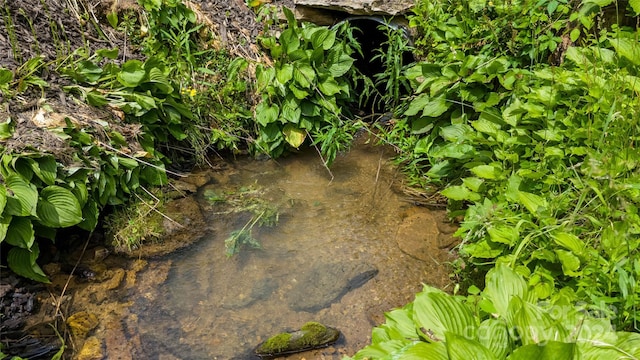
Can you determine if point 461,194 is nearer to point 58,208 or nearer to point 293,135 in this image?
point 293,135

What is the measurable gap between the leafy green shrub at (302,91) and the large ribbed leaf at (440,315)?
252 centimetres

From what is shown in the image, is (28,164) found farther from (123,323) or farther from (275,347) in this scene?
(275,347)

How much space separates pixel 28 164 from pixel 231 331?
1598mm

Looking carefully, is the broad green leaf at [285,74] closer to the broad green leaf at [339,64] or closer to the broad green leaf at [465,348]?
the broad green leaf at [339,64]

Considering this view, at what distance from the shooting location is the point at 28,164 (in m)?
2.98

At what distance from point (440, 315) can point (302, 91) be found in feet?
9.19

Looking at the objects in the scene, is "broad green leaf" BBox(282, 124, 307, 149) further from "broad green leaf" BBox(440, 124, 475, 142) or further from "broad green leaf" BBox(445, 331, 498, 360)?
"broad green leaf" BBox(445, 331, 498, 360)

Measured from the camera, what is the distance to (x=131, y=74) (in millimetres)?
3768

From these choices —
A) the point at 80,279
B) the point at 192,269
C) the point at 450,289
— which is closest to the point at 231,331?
the point at 192,269

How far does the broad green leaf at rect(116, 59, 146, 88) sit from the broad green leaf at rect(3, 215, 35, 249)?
1321 mm

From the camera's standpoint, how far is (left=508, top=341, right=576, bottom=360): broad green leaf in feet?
4.31

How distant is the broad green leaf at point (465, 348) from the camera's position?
4.70ft

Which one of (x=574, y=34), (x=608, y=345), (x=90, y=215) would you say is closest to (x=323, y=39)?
(x=574, y=34)

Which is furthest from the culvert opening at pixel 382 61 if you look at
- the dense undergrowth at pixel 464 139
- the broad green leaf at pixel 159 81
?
the broad green leaf at pixel 159 81
